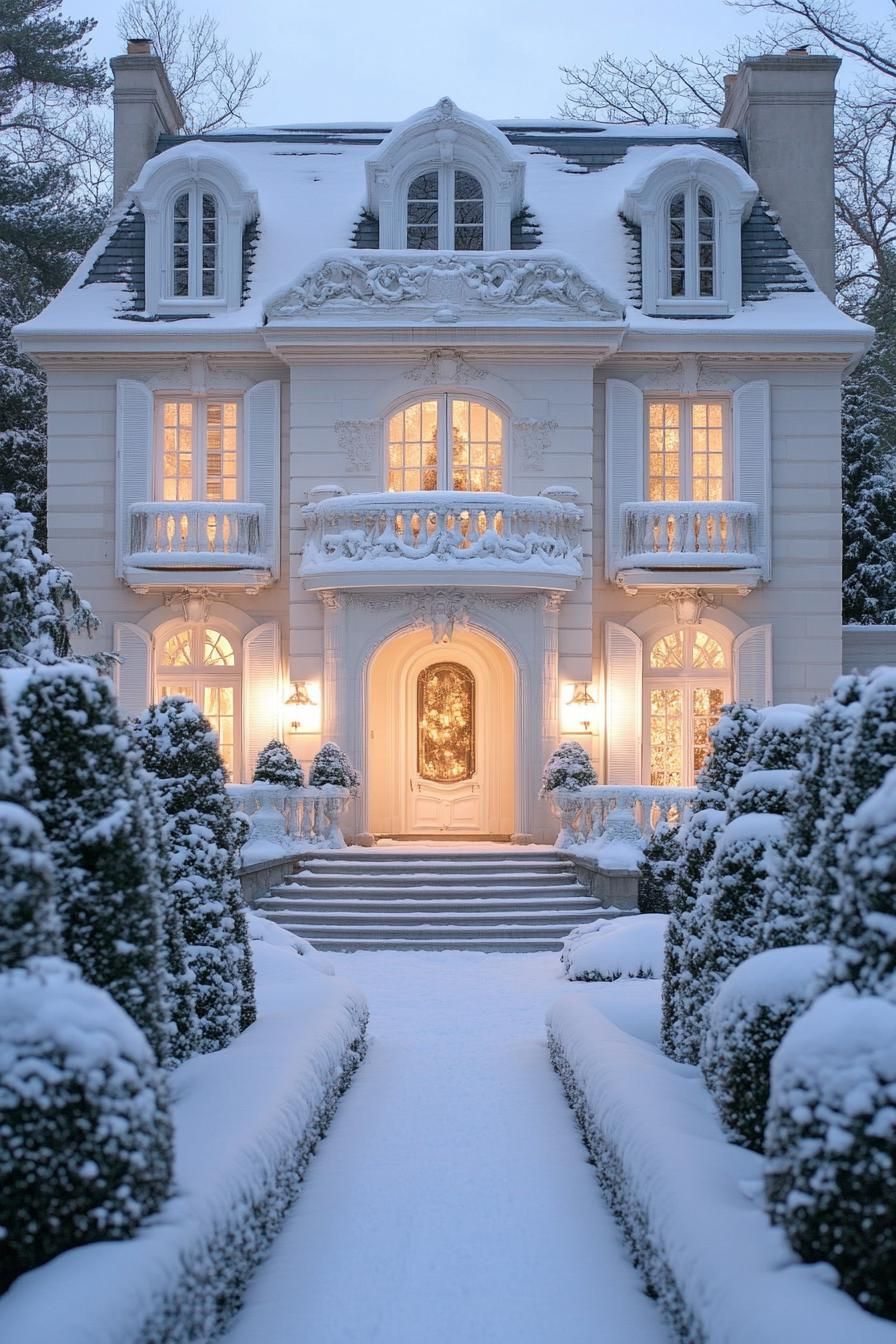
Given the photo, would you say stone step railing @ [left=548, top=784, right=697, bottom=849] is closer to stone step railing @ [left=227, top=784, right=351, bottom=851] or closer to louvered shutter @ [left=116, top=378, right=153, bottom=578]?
stone step railing @ [left=227, top=784, right=351, bottom=851]

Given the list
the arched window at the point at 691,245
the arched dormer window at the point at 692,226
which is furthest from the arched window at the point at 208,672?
the arched window at the point at 691,245

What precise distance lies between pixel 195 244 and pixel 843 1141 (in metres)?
20.2

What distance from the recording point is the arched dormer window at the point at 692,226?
21.9 metres

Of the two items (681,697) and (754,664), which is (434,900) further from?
(754,664)

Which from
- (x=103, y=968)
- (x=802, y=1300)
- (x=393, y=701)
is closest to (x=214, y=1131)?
(x=103, y=968)

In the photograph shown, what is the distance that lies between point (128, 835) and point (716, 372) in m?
17.9

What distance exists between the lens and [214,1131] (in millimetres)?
5570

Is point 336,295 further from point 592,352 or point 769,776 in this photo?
point 769,776

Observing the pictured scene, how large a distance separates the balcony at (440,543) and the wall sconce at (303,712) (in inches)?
67.1

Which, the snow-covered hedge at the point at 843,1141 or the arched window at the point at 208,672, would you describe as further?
the arched window at the point at 208,672

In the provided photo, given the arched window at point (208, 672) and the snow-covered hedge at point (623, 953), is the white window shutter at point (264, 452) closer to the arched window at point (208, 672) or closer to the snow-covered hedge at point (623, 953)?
the arched window at point (208, 672)

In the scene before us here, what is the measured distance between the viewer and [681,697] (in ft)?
71.5

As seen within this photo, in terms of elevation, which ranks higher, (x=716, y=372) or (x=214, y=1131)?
(x=716, y=372)

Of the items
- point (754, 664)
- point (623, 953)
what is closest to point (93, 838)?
point (623, 953)
